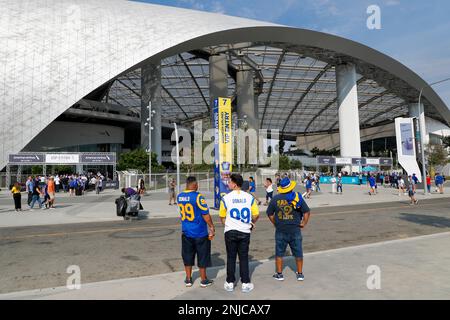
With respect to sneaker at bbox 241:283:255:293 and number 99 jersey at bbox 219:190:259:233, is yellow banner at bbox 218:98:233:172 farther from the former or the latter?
sneaker at bbox 241:283:255:293

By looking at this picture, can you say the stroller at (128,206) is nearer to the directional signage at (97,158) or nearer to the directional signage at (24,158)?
the directional signage at (97,158)

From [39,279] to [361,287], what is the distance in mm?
4815

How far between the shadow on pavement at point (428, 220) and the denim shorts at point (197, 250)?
847 cm

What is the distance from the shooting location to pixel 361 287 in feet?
14.3

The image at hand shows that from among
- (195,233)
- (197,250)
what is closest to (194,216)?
(195,233)

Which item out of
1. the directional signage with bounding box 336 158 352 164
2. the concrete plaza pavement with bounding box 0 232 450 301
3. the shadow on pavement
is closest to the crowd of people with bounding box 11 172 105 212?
the concrete plaza pavement with bounding box 0 232 450 301

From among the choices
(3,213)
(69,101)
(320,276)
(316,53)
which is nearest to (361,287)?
(320,276)

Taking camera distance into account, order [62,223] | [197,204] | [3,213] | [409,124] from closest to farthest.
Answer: [197,204] < [62,223] < [3,213] < [409,124]

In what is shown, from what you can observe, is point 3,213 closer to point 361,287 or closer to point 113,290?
point 113,290

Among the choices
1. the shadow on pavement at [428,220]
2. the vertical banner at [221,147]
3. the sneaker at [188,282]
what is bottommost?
the shadow on pavement at [428,220]

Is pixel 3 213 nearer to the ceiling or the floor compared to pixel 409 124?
nearer to the floor

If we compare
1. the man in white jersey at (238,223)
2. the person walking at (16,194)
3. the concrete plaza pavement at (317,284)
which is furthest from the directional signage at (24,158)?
the man in white jersey at (238,223)

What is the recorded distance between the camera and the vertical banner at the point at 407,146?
1098 inches

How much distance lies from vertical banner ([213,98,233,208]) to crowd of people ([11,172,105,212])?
8.28 meters
